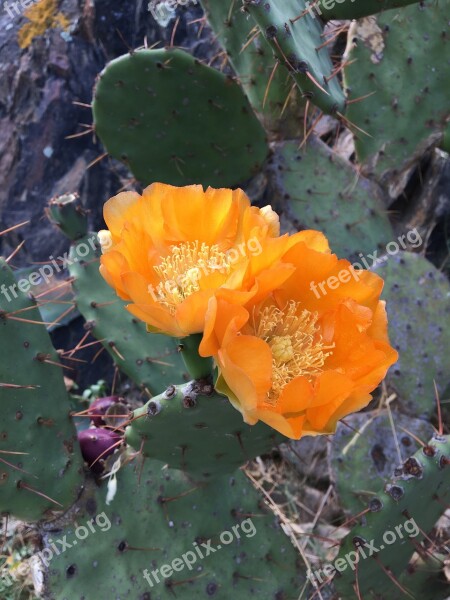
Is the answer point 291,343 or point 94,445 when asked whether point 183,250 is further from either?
point 94,445

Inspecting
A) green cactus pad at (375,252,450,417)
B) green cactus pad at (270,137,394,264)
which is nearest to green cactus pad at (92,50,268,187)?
green cactus pad at (270,137,394,264)

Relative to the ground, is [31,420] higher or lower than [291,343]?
lower

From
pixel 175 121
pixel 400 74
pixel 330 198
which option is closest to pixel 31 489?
pixel 175 121

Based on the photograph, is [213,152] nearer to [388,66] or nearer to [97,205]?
[388,66]

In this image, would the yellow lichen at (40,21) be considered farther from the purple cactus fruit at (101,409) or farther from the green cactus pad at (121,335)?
the purple cactus fruit at (101,409)

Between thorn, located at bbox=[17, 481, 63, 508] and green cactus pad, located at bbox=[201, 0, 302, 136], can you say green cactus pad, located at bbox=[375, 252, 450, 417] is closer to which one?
green cactus pad, located at bbox=[201, 0, 302, 136]

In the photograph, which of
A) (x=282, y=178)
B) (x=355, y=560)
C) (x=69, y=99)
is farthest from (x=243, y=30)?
(x=355, y=560)

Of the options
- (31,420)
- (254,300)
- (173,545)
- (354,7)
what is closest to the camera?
(254,300)
